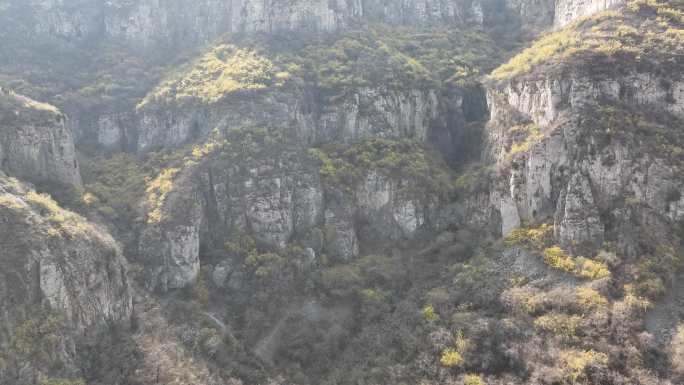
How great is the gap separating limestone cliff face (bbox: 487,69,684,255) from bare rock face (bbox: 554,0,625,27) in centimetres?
1629

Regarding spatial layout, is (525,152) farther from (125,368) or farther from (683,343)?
(125,368)

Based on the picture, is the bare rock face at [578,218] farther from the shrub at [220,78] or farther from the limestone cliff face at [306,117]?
the shrub at [220,78]

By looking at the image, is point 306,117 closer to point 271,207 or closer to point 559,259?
point 271,207

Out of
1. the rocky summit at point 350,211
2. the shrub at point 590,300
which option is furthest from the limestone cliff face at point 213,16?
the shrub at point 590,300

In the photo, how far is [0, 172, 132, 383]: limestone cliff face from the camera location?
31.0 m

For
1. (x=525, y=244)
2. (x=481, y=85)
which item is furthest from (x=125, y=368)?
(x=481, y=85)

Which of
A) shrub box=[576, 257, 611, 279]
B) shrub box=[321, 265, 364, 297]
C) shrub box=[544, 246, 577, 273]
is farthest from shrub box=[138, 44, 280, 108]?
shrub box=[576, 257, 611, 279]

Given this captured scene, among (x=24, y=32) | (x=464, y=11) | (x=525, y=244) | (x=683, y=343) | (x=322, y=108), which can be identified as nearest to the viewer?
(x=683, y=343)

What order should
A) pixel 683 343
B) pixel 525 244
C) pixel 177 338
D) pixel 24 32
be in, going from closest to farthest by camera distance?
pixel 683 343 < pixel 177 338 < pixel 525 244 < pixel 24 32

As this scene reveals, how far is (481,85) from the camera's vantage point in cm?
6078

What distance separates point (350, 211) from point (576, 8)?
1481 inches

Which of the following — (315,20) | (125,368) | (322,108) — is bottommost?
(125,368)

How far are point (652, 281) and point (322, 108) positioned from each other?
35.8 m

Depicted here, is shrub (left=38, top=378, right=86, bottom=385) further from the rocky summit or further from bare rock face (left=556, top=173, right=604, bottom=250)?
bare rock face (left=556, top=173, right=604, bottom=250)
